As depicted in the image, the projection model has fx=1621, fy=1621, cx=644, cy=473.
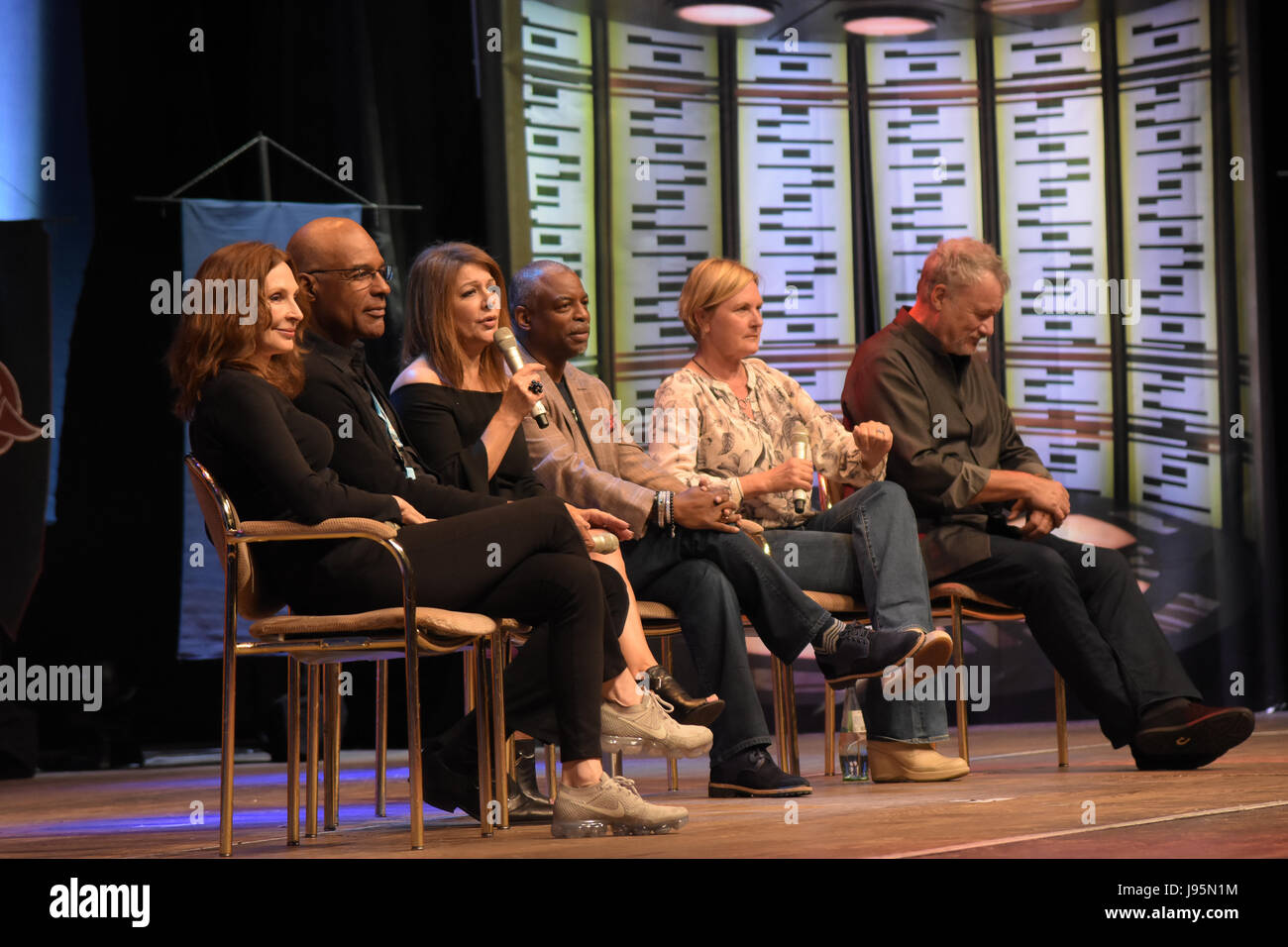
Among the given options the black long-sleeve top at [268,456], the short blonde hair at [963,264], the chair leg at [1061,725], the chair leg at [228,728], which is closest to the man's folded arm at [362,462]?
the black long-sleeve top at [268,456]

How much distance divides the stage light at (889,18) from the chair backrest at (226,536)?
3.78m

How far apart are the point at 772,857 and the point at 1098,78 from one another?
4552mm

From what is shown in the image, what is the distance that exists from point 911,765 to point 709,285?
1.20 meters

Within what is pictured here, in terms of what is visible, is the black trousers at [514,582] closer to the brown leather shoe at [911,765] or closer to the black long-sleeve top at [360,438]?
the black long-sleeve top at [360,438]

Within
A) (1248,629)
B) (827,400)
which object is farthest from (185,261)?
(1248,629)

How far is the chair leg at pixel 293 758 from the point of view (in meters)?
2.72

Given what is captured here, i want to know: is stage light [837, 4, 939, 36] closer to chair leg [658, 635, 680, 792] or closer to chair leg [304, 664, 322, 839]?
chair leg [658, 635, 680, 792]

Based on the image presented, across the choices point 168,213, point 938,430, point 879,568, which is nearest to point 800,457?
point 879,568

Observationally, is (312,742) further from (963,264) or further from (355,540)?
(963,264)

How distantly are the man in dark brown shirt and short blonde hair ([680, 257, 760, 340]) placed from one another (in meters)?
0.39

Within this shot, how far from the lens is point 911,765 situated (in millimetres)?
3521

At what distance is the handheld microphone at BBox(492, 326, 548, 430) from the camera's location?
316cm

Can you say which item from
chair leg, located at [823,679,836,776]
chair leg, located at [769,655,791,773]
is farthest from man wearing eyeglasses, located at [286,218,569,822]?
chair leg, located at [823,679,836,776]

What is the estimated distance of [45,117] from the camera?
5.31 metres
